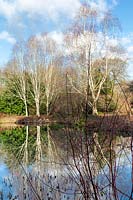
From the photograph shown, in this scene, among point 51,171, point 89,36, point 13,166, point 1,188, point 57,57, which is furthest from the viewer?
point 57,57

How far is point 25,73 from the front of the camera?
35844mm

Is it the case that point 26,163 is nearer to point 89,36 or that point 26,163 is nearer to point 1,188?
point 1,188

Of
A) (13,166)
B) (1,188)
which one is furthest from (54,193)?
(13,166)

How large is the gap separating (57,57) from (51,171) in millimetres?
24791

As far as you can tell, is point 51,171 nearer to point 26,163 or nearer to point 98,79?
point 26,163

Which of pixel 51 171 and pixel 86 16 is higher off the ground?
pixel 86 16

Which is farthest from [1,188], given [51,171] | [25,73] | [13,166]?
[25,73]

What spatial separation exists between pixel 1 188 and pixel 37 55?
27.3 m

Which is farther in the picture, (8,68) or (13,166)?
(8,68)

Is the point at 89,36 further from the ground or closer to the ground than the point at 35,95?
further from the ground

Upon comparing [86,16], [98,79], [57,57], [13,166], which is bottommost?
[13,166]

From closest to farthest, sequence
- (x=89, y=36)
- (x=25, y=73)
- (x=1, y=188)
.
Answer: (x=1, y=188) < (x=89, y=36) < (x=25, y=73)

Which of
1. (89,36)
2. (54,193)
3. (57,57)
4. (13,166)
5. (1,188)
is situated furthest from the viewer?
(57,57)

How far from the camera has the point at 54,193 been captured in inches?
275
